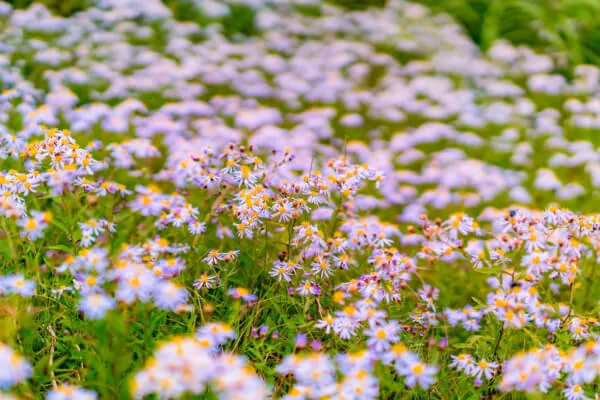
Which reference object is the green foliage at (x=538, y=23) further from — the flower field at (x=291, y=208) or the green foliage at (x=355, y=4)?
the green foliage at (x=355, y=4)

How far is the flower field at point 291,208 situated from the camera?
1.52 meters

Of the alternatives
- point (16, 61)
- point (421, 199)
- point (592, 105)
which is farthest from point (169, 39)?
point (592, 105)

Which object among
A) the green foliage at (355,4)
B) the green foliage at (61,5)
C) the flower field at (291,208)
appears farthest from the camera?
the green foliage at (355,4)

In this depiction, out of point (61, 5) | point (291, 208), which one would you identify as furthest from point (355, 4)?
point (291, 208)

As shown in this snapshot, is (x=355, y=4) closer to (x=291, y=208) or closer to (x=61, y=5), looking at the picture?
(x=61, y=5)

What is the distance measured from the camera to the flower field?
1.52 meters

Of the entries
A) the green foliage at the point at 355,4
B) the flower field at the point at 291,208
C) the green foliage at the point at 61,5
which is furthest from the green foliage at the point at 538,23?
the green foliage at the point at 61,5

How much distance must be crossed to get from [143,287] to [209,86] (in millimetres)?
3570

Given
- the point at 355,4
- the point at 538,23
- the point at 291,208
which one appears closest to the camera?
the point at 291,208

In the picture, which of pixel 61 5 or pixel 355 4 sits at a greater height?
pixel 61 5

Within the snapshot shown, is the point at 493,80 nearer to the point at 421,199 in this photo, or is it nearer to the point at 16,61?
the point at 421,199

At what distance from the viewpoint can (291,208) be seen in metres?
1.93

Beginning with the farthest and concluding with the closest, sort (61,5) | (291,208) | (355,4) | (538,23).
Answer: (355,4) → (538,23) → (61,5) → (291,208)

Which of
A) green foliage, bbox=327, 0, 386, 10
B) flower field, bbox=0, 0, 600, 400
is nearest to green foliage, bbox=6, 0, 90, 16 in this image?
flower field, bbox=0, 0, 600, 400
